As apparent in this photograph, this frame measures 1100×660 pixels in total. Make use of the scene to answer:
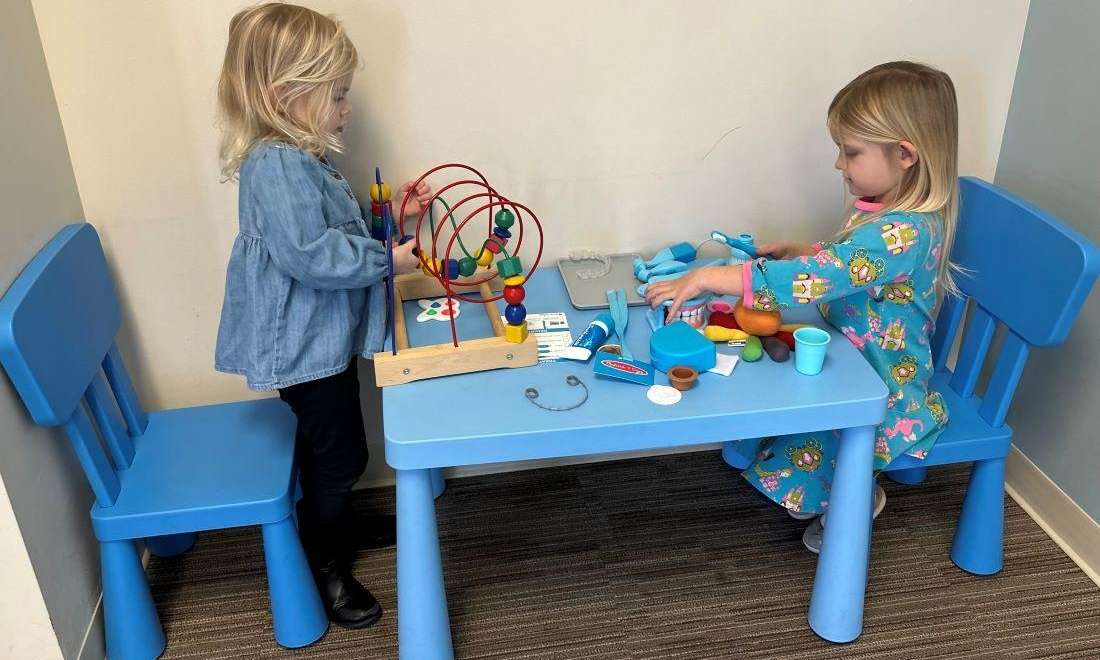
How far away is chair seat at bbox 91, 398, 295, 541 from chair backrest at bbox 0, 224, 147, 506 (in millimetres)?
37

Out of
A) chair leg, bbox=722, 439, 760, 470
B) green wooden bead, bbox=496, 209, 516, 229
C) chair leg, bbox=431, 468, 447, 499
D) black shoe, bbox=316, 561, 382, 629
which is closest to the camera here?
green wooden bead, bbox=496, 209, 516, 229

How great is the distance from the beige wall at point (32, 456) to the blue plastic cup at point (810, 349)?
1.19 m

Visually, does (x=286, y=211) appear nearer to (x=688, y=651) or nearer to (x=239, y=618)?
(x=239, y=618)

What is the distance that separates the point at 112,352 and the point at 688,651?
118cm

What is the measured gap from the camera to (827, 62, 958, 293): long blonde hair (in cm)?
145

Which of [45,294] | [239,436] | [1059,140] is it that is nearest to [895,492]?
[1059,140]

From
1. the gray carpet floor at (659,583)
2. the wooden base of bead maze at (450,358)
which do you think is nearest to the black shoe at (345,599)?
the gray carpet floor at (659,583)

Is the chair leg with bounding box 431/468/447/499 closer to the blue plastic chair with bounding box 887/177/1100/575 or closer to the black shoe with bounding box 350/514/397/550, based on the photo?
the black shoe with bounding box 350/514/397/550

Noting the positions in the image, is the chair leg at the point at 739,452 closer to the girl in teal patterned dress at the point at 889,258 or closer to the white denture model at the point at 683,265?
the girl in teal patterned dress at the point at 889,258

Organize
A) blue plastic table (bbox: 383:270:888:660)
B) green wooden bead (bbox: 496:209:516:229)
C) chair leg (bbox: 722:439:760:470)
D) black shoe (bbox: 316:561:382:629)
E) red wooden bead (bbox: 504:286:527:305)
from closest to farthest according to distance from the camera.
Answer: blue plastic table (bbox: 383:270:888:660) → red wooden bead (bbox: 504:286:527:305) → green wooden bead (bbox: 496:209:516:229) → black shoe (bbox: 316:561:382:629) → chair leg (bbox: 722:439:760:470)

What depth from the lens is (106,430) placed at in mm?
1543

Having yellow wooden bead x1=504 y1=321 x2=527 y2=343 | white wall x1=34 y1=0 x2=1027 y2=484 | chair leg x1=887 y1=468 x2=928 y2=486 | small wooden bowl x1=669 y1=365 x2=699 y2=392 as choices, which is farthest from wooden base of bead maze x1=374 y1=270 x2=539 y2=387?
chair leg x1=887 y1=468 x2=928 y2=486

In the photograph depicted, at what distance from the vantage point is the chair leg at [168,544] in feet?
6.03

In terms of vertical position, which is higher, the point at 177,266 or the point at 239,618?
the point at 177,266
